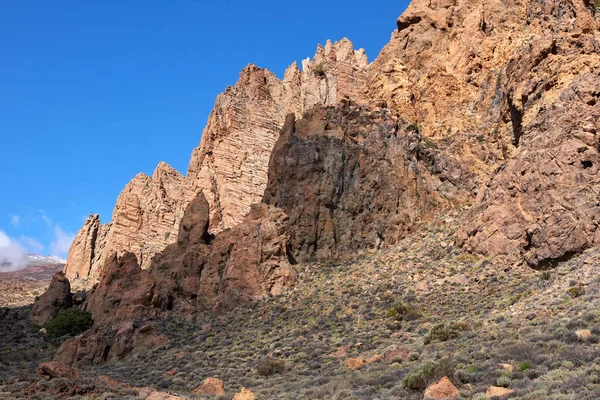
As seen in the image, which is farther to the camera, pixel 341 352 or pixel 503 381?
pixel 341 352

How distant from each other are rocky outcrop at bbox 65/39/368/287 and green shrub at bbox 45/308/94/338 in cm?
1429

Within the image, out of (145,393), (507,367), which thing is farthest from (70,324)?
(507,367)

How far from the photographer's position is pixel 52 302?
6384cm

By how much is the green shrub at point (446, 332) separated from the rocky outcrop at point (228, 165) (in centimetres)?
4019

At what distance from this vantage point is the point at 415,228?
174ft

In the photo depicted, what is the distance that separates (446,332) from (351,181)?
28.6 metres

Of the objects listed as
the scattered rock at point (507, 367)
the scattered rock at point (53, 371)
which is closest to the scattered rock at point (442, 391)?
the scattered rock at point (507, 367)

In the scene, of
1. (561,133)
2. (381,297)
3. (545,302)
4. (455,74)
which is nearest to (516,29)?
(455,74)

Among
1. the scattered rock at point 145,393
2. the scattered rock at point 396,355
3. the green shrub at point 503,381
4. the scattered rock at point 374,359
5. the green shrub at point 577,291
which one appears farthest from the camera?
the green shrub at point 577,291

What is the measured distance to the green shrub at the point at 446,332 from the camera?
30359 millimetres

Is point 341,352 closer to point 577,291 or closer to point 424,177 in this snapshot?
point 577,291

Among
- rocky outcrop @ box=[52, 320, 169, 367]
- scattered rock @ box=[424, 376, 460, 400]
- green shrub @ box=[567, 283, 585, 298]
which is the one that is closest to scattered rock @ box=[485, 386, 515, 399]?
scattered rock @ box=[424, 376, 460, 400]

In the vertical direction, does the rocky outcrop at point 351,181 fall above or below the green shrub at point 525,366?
above

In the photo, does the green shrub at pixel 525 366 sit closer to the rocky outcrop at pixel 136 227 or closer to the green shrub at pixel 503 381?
the green shrub at pixel 503 381
